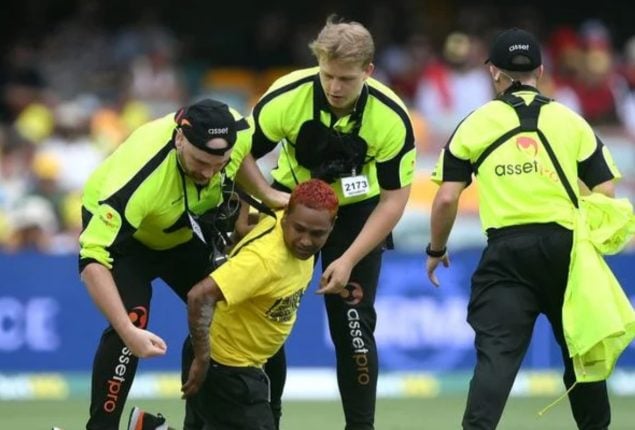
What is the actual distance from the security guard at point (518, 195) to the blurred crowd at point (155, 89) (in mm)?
7256

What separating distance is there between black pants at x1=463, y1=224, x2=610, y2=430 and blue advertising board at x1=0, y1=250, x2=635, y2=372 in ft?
17.5

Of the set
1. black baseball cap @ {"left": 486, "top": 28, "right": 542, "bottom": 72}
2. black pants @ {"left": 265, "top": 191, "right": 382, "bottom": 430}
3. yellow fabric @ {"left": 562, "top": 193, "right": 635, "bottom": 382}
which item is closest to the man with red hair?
black pants @ {"left": 265, "top": 191, "right": 382, "bottom": 430}

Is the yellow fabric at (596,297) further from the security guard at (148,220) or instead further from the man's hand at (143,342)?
the man's hand at (143,342)

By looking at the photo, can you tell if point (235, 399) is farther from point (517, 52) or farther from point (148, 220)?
point (517, 52)

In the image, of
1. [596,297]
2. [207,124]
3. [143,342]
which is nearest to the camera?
[143,342]

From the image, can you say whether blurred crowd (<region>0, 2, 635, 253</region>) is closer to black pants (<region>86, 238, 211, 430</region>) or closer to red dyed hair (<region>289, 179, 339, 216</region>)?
black pants (<region>86, 238, 211, 430</region>)

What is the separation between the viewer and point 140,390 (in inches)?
533

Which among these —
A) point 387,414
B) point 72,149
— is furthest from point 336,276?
point 72,149

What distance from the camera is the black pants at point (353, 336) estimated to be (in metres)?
9.12

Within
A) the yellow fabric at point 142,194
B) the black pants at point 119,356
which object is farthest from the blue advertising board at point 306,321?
the yellow fabric at point 142,194

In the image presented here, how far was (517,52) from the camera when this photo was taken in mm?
8398

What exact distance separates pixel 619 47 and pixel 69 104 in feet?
24.5

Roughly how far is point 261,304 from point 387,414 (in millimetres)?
3891

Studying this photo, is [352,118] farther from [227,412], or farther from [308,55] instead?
[308,55]
